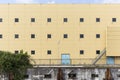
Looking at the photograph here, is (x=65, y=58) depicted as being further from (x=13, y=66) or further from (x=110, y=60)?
(x=13, y=66)

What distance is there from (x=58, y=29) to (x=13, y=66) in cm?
1503

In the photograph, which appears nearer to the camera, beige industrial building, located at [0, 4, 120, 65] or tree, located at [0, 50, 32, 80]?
tree, located at [0, 50, 32, 80]

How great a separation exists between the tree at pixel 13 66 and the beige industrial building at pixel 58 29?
12.9m

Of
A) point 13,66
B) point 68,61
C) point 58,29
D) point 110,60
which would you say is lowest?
point 13,66

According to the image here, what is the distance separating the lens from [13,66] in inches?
Answer: 1502

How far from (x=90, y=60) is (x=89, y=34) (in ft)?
10.7

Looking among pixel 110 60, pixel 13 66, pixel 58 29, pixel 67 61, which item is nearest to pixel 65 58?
pixel 67 61

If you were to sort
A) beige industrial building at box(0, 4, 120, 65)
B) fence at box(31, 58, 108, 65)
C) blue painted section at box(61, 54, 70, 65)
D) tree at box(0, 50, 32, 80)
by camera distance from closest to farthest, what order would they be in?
1. tree at box(0, 50, 32, 80)
2. fence at box(31, 58, 108, 65)
3. blue painted section at box(61, 54, 70, 65)
4. beige industrial building at box(0, 4, 120, 65)

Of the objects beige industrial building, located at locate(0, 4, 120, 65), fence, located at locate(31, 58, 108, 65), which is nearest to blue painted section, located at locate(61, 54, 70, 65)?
beige industrial building, located at locate(0, 4, 120, 65)

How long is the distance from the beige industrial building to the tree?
1288 cm

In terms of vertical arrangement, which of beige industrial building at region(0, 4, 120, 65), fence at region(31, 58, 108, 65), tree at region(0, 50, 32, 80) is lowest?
tree at region(0, 50, 32, 80)

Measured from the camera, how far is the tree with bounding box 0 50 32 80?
37656mm

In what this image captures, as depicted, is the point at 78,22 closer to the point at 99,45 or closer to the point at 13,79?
the point at 99,45

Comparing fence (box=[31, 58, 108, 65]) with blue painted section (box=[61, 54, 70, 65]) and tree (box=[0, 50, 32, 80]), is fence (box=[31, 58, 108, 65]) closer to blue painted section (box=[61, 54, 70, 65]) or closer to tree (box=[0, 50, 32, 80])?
blue painted section (box=[61, 54, 70, 65])
